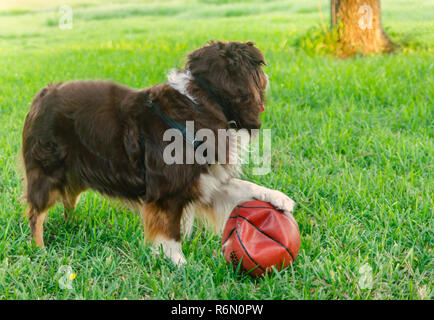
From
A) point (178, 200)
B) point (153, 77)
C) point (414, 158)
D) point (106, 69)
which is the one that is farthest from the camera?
point (106, 69)

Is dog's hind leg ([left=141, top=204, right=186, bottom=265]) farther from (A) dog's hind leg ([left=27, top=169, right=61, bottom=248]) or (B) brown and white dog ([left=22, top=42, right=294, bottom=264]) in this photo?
(A) dog's hind leg ([left=27, top=169, right=61, bottom=248])

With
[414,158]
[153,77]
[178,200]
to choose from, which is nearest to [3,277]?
[178,200]

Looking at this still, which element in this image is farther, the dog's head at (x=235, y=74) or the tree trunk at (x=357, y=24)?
the tree trunk at (x=357, y=24)

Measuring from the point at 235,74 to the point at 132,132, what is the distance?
74cm

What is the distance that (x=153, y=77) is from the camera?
7188 mm

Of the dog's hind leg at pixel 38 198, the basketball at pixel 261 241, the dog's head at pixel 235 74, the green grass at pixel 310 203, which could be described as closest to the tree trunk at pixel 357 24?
the green grass at pixel 310 203

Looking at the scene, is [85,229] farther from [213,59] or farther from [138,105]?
[213,59]

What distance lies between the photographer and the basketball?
2658 millimetres

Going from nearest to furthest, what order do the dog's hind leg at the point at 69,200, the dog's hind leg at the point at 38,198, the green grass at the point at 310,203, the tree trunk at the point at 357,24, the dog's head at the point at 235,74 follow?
the green grass at the point at 310,203 < the dog's head at the point at 235,74 < the dog's hind leg at the point at 38,198 < the dog's hind leg at the point at 69,200 < the tree trunk at the point at 357,24

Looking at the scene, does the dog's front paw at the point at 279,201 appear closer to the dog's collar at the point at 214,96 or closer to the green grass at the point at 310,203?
the green grass at the point at 310,203

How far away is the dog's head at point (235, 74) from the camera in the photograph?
9.10 ft

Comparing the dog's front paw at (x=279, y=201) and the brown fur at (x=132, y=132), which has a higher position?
the brown fur at (x=132, y=132)

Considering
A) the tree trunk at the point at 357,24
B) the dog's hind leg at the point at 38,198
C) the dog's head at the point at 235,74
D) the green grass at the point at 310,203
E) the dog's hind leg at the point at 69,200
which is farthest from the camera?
the tree trunk at the point at 357,24

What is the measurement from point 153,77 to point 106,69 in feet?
4.30
